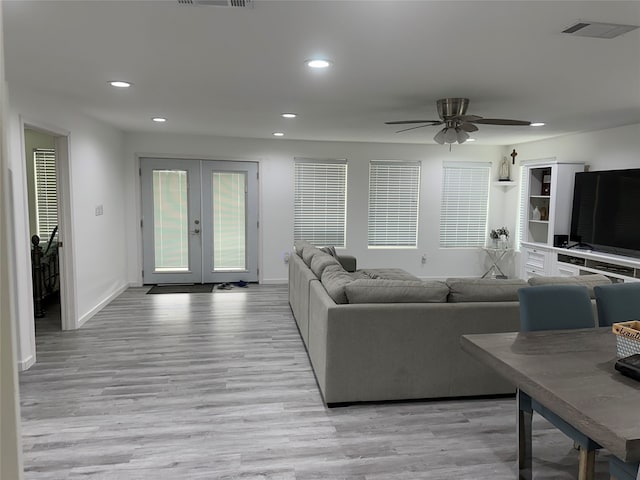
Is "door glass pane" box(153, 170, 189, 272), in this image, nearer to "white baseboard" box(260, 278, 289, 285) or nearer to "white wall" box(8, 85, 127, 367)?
"white wall" box(8, 85, 127, 367)

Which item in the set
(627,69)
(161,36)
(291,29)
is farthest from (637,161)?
(161,36)

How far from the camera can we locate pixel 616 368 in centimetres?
173

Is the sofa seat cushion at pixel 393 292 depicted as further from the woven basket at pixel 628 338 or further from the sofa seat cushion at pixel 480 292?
the woven basket at pixel 628 338

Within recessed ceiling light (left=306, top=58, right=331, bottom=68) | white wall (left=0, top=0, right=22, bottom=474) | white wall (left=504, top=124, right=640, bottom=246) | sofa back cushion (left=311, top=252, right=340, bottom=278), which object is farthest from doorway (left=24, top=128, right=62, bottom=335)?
white wall (left=504, top=124, right=640, bottom=246)

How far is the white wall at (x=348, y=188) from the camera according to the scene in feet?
21.5

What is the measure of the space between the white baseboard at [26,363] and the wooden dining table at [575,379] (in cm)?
345

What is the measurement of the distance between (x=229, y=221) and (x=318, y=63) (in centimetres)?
440

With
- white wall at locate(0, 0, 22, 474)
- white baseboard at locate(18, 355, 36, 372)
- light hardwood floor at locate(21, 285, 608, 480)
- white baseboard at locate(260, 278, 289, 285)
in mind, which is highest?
white wall at locate(0, 0, 22, 474)

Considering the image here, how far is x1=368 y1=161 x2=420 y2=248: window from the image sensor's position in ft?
23.6

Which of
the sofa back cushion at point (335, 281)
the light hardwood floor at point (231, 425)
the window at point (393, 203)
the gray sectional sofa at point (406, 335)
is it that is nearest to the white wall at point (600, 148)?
the window at point (393, 203)

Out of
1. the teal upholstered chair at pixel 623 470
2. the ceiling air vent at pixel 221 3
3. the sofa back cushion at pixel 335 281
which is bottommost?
the teal upholstered chair at pixel 623 470

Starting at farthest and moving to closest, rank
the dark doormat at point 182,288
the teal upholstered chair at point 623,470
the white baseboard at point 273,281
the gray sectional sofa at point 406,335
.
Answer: the white baseboard at point 273,281 < the dark doormat at point 182,288 < the gray sectional sofa at point 406,335 < the teal upholstered chair at point 623,470

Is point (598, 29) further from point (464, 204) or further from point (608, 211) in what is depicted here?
point (464, 204)

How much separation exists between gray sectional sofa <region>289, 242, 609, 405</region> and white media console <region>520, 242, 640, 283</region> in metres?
2.06
